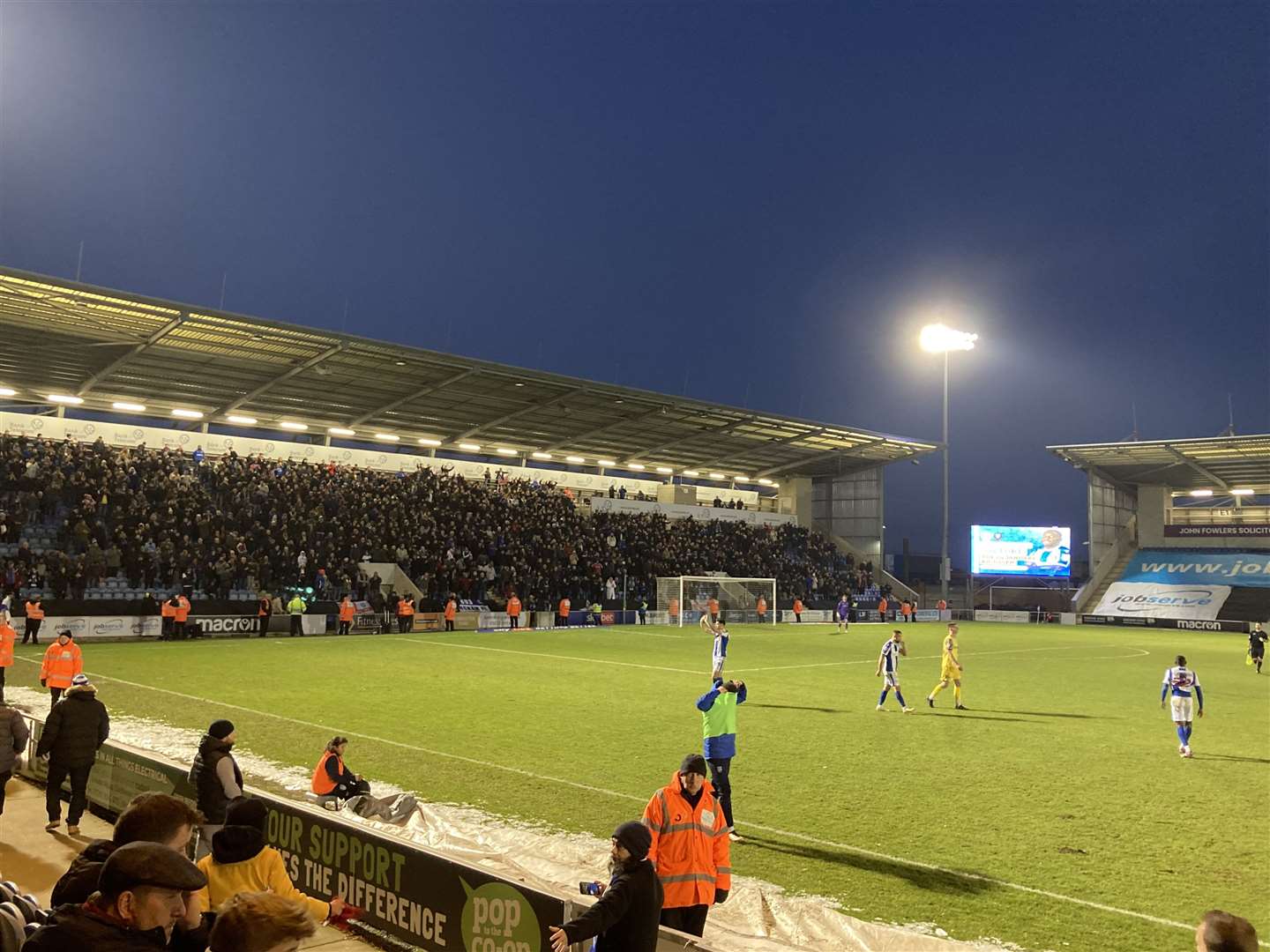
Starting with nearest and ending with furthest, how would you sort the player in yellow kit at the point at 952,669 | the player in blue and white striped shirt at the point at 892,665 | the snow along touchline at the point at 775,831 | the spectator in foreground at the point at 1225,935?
the spectator in foreground at the point at 1225,935 → the snow along touchline at the point at 775,831 → the player in blue and white striped shirt at the point at 892,665 → the player in yellow kit at the point at 952,669

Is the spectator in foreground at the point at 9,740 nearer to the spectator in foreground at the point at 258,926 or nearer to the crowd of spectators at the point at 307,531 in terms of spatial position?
the spectator in foreground at the point at 258,926

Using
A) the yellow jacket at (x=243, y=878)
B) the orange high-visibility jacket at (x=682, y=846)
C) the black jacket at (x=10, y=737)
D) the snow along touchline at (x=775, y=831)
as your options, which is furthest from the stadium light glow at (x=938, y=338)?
the yellow jacket at (x=243, y=878)

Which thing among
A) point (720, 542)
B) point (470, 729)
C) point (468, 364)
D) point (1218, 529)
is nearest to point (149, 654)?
point (470, 729)

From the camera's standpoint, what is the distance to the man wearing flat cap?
2756 millimetres

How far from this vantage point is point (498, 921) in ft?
18.6

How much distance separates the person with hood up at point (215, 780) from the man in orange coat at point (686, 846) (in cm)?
357

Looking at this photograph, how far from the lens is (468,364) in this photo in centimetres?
3972

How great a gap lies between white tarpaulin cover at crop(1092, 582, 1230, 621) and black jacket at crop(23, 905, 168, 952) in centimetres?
6545

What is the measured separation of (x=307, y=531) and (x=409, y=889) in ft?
112

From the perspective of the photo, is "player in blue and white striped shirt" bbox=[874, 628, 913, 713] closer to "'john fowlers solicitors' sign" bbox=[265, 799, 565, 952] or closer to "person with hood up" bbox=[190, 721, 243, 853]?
"'john fowlers solicitors' sign" bbox=[265, 799, 565, 952]

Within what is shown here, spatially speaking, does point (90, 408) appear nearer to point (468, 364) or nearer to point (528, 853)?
point (468, 364)

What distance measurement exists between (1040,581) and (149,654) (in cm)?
6915

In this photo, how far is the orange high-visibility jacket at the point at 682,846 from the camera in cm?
591

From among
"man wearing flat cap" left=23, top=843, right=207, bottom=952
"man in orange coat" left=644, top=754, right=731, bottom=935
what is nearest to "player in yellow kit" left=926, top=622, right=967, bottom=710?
"man in orange coat" left=644, top=754, right=731, bottom=935
